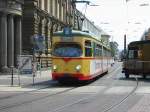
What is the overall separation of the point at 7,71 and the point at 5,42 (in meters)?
2.75

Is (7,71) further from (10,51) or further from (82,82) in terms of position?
(82,82)

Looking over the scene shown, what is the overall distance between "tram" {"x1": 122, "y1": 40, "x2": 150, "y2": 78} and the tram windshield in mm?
10297

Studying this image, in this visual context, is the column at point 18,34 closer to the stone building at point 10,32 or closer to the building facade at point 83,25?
the stone building at point 10,32

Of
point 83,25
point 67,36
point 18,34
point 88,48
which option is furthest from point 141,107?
point 83,25

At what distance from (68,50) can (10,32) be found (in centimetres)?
2203

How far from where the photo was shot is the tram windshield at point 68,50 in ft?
90.3

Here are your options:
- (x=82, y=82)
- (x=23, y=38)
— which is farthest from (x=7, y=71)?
(x=82, y=82)

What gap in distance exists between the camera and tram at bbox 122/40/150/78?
121 ft

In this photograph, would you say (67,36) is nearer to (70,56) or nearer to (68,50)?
(68,50)

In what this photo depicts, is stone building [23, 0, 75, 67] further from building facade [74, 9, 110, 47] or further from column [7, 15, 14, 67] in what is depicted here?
column [7, 15, 14, 67]

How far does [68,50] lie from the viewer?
27625 mm

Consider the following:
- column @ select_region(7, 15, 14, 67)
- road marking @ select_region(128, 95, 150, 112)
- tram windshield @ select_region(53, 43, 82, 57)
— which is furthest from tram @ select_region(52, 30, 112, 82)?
column @ select_region(7, 15, 14, 67)

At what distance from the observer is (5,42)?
47719 mm

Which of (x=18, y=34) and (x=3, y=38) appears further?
(x=18, y=34)
